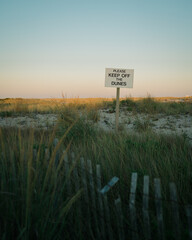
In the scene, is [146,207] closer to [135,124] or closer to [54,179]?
[54,179]

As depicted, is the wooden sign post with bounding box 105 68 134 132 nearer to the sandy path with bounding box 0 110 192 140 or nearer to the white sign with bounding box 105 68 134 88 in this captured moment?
the white sign with bounding box 105 68 134 88

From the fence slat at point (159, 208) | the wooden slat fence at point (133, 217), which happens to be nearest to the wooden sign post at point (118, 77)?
the wooden slat fence at point (133, 217)

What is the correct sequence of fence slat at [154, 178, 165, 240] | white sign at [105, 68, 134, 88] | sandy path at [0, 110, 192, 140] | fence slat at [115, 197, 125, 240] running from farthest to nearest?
1. sandy path at [0, 110, 192, 140]
2. white sign at [105, 68, 134, 88]
3. fence slat at [115, 197, 125, 240]
4. fence slat at [154, 178, 165, 240]

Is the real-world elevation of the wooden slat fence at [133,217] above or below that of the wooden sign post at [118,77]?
below

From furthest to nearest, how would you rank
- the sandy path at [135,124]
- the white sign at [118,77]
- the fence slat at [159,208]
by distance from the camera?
1. the sandy path at [135,124]
2. the white sign at [118,77]
3. the fence slat at [159,208]

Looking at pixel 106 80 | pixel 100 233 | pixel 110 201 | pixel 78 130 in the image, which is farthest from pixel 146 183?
pixel 106 80

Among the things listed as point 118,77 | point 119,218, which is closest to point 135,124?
point 118,77

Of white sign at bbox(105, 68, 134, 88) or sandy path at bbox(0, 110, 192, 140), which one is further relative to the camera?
sandy path at bbox(0, 110, 192, 140)

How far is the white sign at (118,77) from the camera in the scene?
5.87 metres

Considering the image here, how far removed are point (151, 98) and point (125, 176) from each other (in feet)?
35.3

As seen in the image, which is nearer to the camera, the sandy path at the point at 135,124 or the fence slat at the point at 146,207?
the fence slat at the point at 146,207

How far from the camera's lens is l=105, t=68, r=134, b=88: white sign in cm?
587

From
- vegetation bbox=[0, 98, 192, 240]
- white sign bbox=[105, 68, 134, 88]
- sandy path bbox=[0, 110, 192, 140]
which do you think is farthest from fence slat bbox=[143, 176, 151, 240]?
white sign bbox=[105, 68, 134, 88]

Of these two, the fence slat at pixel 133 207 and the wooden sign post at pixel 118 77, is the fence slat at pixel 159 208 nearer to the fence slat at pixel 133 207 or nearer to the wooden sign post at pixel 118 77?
the fence slat at pixel 133 207
